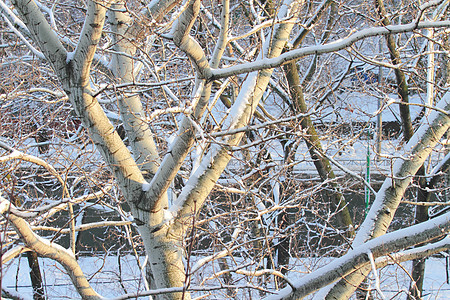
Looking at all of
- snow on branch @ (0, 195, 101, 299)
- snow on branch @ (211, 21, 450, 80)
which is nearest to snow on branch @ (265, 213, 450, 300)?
snow on branch @ (211, 21, 450, 80)

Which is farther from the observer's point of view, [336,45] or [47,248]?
[47,248]

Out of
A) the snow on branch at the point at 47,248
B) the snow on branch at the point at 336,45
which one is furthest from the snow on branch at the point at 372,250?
the snow on branch at the point at 47,248

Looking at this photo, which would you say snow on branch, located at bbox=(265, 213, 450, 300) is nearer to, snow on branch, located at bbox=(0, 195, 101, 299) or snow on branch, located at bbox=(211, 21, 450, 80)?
snow on branch, located at bbox=(211, 21, 450, 80)

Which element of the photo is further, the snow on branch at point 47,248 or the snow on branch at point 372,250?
the snow on branch at point 372,250

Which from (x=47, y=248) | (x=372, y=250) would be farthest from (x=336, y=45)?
(x=47, y=248)

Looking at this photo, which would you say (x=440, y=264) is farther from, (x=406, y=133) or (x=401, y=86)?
(x=401, y=86)

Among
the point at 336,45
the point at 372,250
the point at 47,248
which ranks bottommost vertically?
the point at 372,250

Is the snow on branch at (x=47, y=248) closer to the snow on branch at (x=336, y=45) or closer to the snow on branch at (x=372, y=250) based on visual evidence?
the snow on branch at (x=372, y=250)

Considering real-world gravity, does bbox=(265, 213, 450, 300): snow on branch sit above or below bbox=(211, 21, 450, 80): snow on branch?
below

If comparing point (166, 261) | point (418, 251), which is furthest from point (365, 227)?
point (166, 261)

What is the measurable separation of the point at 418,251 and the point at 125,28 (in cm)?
367

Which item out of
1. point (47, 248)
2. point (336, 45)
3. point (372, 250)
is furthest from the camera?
point (47, 248)

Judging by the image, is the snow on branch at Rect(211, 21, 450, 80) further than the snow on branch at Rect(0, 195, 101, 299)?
No

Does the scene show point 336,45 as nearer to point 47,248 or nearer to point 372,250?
point 372,250
